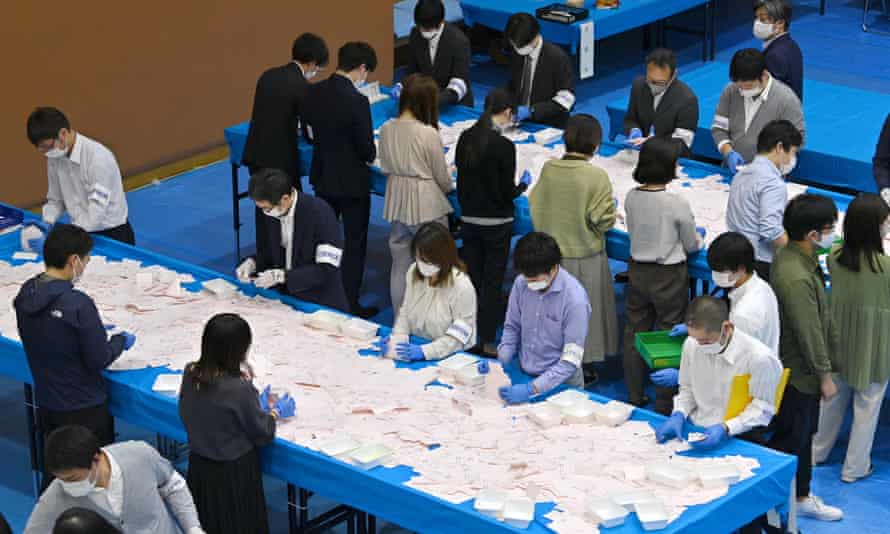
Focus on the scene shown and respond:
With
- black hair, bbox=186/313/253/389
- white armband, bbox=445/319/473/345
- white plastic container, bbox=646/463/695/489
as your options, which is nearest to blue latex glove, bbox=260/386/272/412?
black hair, bbox=186/313/253/389

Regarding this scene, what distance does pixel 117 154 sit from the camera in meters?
9.50

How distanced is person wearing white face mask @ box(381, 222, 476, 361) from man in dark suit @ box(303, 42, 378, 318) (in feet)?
5.49

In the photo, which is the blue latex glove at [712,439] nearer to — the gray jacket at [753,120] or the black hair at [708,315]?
the black hair at [708,315]

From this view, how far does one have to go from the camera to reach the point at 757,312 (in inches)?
204

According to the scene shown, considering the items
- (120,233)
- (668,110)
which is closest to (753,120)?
(668,110)

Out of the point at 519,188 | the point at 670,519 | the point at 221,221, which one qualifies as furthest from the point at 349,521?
the point at 221,221

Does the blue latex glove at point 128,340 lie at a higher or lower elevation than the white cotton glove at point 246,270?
lower

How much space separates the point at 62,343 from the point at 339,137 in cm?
235

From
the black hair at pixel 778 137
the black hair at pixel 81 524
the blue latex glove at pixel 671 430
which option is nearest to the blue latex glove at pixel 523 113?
the black hair at pixel 778 137

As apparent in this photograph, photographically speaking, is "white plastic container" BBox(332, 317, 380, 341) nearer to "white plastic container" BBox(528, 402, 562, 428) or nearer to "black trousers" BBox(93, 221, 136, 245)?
"white plastic container" BBox(528, 402, 562, 428)

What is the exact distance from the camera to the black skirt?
4938 mm

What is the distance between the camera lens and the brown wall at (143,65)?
8.84 meters

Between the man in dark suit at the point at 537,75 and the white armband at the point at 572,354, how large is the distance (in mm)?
2827

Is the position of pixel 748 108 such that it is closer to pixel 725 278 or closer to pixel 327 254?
→ pixel 725 278
